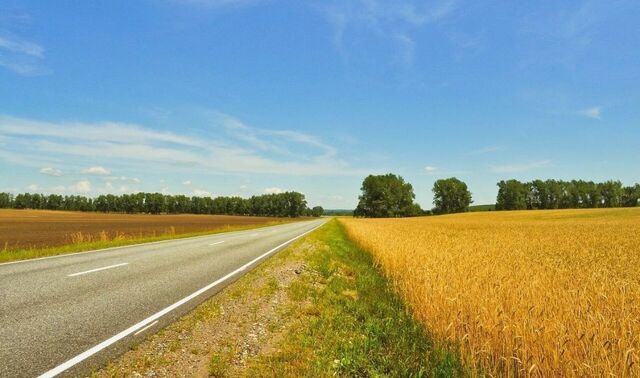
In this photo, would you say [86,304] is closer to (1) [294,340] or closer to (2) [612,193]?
(1) [294,340]

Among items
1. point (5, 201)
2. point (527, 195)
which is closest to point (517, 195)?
point (527, 195)

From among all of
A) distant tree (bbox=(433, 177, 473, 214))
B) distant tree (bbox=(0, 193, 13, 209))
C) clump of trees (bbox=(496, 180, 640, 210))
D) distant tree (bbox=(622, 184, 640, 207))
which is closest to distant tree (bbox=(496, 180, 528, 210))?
clump of trees (bbox=(496, 180, 640, 210))

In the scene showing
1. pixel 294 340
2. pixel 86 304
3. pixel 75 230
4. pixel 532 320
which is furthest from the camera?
pixel 75 230

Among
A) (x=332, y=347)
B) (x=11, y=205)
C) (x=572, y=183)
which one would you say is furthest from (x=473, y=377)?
(x=11, y=205)

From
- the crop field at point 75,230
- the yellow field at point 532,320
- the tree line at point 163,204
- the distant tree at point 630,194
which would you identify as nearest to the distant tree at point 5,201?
the tree line at point 163,204

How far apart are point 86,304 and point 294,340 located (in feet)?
14.3

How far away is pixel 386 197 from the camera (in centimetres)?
11419

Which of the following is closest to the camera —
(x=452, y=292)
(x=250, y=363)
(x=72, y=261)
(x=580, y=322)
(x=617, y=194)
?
(x=580, y=322)

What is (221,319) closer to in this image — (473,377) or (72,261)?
(473,377)

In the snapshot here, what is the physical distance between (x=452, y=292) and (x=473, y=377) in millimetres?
2077

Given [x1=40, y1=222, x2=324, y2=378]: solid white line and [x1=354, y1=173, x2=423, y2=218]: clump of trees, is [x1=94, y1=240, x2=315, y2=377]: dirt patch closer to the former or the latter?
[x1=40, y1=222, x2=324, y2=378]: solid white line

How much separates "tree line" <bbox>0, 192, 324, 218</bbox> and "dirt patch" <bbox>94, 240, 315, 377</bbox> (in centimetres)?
18094

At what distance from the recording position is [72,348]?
477 cm

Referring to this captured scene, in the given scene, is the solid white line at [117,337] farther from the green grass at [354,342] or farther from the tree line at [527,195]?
the tree line at [527,195]
